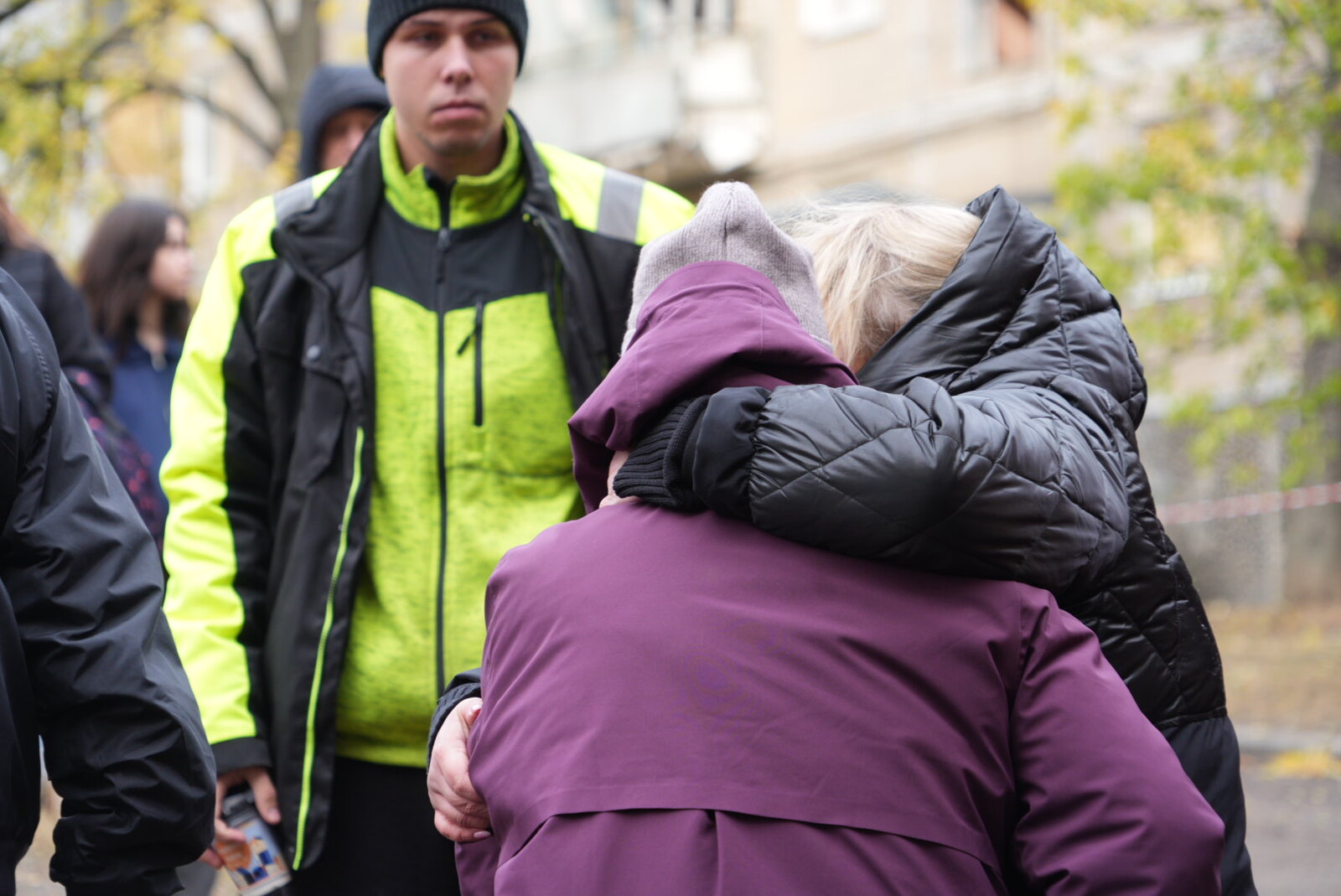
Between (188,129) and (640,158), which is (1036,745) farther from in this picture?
(188,129)

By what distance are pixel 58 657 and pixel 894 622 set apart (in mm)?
1093

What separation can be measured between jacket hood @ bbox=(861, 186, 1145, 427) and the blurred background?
17.1 inches

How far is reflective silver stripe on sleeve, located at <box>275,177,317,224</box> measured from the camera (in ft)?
10.1

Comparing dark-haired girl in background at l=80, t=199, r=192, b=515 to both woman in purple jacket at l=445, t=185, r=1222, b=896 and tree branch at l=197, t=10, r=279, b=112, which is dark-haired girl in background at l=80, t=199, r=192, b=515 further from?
tree branch at l=197, t=10, r=279, b=112

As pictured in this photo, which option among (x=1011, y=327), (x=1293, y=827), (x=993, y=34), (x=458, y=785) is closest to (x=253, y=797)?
(x=458, y=785)

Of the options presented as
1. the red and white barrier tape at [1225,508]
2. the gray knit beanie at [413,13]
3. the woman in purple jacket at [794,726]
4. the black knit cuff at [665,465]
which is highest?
the gray knit beanie at [413,13]

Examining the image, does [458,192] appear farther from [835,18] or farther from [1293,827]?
[835,18]

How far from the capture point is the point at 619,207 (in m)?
3.12

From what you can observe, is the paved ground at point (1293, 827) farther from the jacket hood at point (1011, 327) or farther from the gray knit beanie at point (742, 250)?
the gray knit beanie at point (742, 250)

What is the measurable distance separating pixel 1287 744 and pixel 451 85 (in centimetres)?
673

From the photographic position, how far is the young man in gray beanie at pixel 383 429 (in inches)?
114

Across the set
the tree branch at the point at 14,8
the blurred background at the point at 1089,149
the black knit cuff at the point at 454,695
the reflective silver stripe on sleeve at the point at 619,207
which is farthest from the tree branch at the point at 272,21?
the black knit cuff at the point at 454,695

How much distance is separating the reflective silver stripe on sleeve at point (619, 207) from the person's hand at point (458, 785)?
1.24m

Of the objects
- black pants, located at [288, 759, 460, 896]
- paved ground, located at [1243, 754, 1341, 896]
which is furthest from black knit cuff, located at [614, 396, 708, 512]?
paved ground, located at [1243, 754, 1341, 896]
